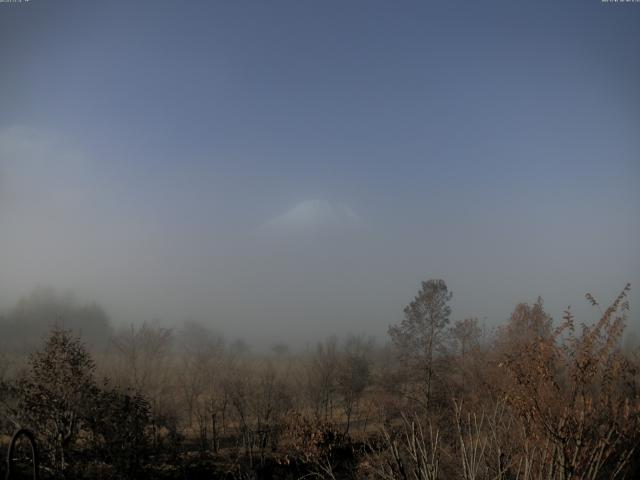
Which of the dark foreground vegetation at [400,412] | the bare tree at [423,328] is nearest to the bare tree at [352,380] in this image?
the dark foreground vegetation at [400,412]

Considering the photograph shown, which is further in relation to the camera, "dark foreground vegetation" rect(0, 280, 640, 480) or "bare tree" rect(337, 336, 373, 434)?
"bare tree" rect(337, 336, 373, 434)

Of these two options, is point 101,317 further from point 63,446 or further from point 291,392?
point 63,446

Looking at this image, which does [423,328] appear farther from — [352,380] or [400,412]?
[400,412]

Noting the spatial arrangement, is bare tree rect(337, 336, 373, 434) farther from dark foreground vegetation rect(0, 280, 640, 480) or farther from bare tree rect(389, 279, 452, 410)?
bare tree rect(389, 279, 452, 410)

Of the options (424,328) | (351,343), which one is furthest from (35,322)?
(424,328)

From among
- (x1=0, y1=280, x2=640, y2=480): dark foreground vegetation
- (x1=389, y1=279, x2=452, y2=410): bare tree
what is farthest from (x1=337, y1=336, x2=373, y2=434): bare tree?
(x1=389, y1=279, x2=452, y2=410): bare tree

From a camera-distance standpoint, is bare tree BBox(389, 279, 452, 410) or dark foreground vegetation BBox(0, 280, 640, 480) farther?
bare tree BBox(389, 279, 452, 410)

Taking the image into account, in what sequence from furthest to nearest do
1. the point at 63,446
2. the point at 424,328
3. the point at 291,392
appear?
the point at 291,392, the point at 424,328, the point at 63,446

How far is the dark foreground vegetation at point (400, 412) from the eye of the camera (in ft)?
25.6

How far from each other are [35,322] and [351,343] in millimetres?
56946

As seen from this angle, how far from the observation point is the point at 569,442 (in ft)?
25.1

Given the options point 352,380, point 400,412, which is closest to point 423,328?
point 352,380

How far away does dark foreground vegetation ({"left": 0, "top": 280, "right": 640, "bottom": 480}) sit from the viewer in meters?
7.80

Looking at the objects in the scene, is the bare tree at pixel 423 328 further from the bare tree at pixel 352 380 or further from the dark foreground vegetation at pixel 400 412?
the bare tree at pixel 352 380
